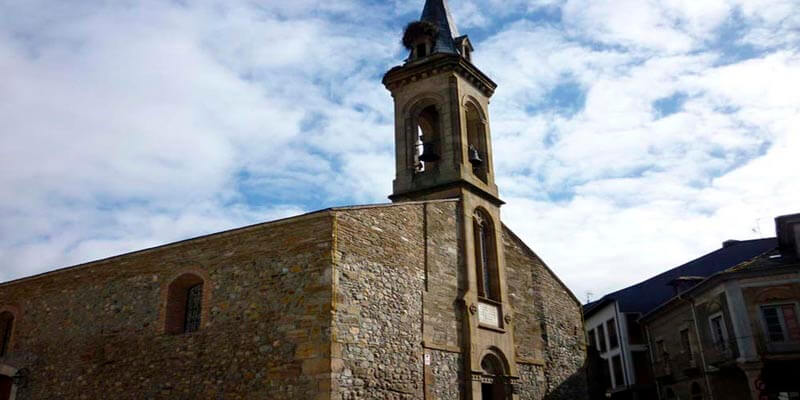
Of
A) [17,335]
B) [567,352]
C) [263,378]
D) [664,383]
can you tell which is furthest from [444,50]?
[664,383]

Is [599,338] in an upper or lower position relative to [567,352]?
upper

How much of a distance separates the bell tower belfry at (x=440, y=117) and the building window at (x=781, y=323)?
10.4 meters

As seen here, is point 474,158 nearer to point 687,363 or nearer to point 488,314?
point 488,314

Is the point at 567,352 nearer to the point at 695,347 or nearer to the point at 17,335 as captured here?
the point at 695,347

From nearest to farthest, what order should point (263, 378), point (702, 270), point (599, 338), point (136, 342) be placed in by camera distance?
point (263, 378) → point (136, 342) → point (702, 270) → point (599, 338)

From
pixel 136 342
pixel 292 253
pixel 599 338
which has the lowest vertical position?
pixel 136 342

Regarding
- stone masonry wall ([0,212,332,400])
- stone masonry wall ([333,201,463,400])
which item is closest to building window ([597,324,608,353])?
stone masonry wall ([333,201,463,400])

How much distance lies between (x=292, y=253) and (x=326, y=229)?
1.00 metres

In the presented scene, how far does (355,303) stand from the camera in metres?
14.0

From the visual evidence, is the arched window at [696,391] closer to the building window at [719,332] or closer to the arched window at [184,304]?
the building window at [719,332]

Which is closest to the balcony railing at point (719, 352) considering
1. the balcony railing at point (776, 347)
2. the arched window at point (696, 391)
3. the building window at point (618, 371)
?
the balcony railing at point (776, 347)

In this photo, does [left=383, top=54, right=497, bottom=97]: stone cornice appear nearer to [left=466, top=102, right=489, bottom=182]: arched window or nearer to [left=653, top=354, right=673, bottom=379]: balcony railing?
[left=466, top=102, right=489, bottom=182]: arched window

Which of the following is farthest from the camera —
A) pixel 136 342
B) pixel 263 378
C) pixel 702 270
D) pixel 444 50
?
pixel 702 270

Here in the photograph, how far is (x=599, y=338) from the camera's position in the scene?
40.5 m
